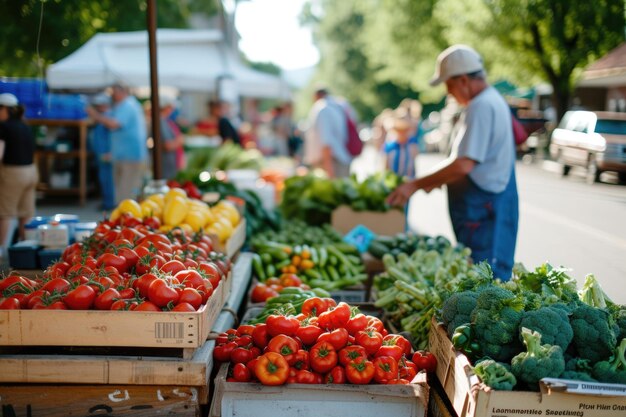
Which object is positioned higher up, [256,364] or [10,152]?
[10,152]

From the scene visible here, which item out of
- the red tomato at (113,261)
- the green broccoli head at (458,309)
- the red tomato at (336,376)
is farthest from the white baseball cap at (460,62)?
the red tomato at (113,261)

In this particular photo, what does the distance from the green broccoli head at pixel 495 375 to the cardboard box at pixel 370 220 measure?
4696 millimetres

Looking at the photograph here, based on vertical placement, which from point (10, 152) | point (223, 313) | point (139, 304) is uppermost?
point (10, 152)

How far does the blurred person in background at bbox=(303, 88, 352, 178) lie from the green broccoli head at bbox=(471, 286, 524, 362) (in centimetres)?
729

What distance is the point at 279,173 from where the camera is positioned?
1190 centimetres

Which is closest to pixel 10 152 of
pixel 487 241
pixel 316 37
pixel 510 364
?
pixel 487 241

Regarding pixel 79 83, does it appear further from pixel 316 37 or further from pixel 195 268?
pixel 316 37

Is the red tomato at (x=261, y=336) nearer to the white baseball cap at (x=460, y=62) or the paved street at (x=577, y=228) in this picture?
the paved street at (x=577, y=228)

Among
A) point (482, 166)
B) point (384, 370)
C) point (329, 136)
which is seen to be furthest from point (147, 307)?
point (329, 136)

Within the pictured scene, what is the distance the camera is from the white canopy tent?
11.3m

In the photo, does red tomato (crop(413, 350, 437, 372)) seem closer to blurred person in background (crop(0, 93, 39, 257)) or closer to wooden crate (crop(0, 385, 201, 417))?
wooden crate (crop(0, 385, 201, 417))

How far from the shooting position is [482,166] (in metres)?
5.21

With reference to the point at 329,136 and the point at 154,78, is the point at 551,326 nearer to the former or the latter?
the point at 154,78

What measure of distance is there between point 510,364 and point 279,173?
30.2 ft
